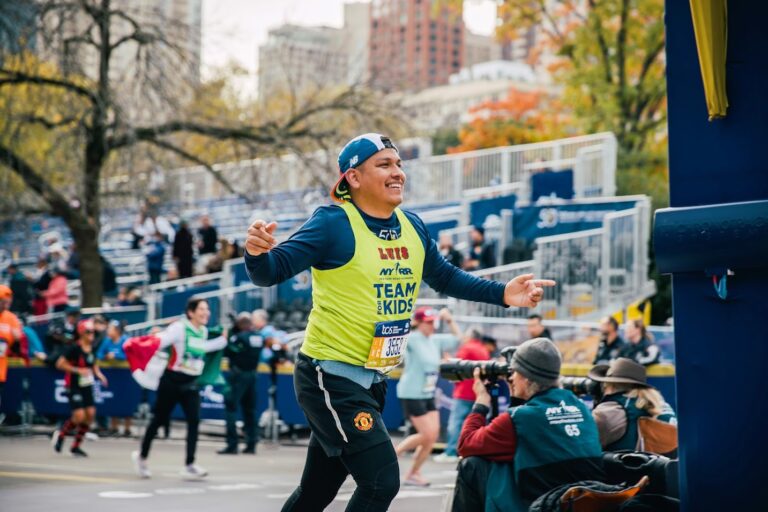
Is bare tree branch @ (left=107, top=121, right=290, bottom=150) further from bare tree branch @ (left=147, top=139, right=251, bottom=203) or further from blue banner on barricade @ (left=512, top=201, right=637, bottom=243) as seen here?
blue banner on barricade @ (left=512, top=201, right=637, bottom=243)

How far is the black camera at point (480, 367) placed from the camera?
20.0ft

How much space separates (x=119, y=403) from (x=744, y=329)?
54.1 ft

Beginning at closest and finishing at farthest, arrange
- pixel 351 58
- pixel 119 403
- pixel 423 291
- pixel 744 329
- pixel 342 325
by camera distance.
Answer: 1. pixel 744 329
2. pixel 342 325
3. pixel 119 403
4. pixel 423 291
5. pixel 351 58

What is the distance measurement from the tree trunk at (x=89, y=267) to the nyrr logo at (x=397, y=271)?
66.0ft

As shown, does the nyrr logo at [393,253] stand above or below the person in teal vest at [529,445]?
above

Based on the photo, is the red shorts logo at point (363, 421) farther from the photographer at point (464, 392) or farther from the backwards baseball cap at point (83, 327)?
the backwards baseball cap at point (83, 327)

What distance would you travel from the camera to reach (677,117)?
400 centimetres

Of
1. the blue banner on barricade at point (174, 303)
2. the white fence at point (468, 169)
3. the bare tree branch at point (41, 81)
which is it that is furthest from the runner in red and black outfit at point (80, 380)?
the white fence at point (468, 169)

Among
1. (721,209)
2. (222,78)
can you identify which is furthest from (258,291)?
(721,209)

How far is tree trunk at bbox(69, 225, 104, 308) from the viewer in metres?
24.5

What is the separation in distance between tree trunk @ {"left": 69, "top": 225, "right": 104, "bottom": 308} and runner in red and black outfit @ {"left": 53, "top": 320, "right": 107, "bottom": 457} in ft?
25.0

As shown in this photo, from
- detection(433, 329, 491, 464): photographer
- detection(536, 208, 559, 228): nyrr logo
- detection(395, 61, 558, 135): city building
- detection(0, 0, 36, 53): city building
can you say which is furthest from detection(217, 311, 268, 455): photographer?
detection(395, 61, 558, 135): city building

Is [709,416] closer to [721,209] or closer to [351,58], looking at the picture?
[721,209]

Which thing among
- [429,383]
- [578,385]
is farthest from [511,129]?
[578,385]
